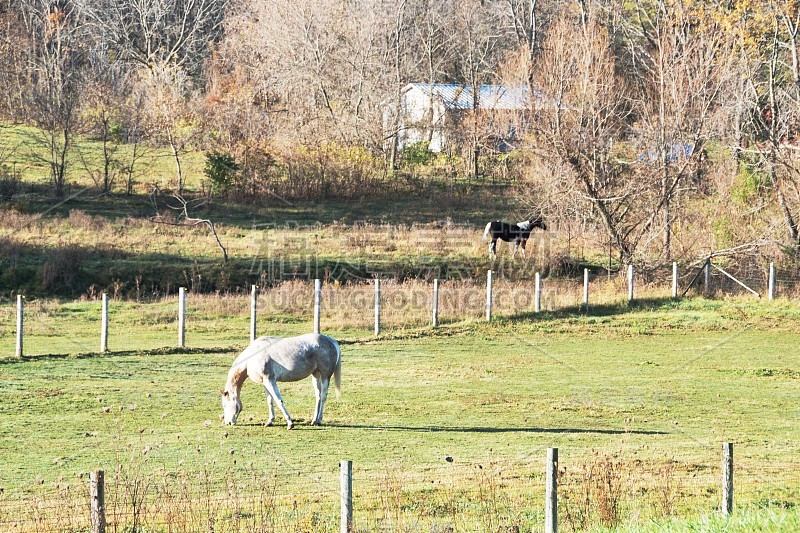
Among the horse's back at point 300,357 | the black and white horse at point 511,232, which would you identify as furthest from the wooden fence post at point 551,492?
the black and white horse at point 511,232

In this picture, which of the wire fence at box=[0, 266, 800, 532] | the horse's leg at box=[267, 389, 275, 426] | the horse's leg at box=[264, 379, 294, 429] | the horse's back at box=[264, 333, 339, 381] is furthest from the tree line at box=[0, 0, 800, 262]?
the wire fence at box=[0, 266, 800, 532]

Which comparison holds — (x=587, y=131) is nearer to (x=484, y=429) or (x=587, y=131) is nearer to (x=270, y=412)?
(x=484, y=429)

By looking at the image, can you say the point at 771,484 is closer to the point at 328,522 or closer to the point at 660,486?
the point at 660,486

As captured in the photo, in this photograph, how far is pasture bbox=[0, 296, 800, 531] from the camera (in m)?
11.8

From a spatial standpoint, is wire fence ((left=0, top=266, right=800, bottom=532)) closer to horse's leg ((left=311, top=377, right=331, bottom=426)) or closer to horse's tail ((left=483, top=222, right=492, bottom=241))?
horse's leg ((left=311, top=377, right=331, bottom=426))

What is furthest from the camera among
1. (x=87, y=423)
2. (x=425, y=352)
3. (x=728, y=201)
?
(x=728, y=201)

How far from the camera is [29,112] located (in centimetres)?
6275

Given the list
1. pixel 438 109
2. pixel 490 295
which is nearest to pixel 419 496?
pixel 490 295

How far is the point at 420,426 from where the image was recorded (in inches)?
694

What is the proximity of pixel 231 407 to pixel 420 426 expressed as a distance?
3160 millimetres

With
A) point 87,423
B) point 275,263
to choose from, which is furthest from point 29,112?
point 87,423

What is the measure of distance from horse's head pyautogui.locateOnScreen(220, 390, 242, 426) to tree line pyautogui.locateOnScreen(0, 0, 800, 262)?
81.3 ft

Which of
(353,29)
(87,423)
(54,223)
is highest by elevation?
(353,29)

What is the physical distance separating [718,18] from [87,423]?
1131 inches
